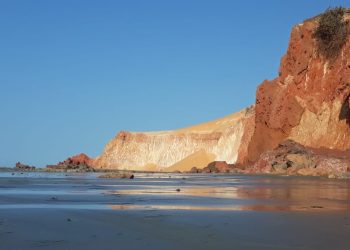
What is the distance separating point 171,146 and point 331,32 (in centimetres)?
5968

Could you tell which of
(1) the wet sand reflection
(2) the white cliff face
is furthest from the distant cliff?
(2) the white cliff face

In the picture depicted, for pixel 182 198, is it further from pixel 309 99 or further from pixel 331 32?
pixel 331 32

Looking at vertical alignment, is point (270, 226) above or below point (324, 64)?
below

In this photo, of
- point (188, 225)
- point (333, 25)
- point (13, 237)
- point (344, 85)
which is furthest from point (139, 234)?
point (333, 25)

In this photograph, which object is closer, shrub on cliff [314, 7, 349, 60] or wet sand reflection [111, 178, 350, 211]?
wet sand reflection [111, 178, 350, 211]

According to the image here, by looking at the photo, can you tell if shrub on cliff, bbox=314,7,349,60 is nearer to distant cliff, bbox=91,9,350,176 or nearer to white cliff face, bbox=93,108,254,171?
distant cliff, bbox=91,9,350,176

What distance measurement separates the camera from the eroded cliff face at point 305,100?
158ft

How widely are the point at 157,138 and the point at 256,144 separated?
54553 mm

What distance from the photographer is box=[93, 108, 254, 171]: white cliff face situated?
9525 cm

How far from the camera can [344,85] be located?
48.1m

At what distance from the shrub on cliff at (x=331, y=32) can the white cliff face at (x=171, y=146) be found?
39671mm

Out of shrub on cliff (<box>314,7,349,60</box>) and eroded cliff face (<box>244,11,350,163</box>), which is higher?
shrub on cliff (<box>314,7,349,60</box>)

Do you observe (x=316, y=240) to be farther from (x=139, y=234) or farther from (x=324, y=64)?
(x=324, y=64)

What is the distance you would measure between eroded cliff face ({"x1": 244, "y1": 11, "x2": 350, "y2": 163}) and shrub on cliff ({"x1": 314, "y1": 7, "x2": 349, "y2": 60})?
656 millimetres
